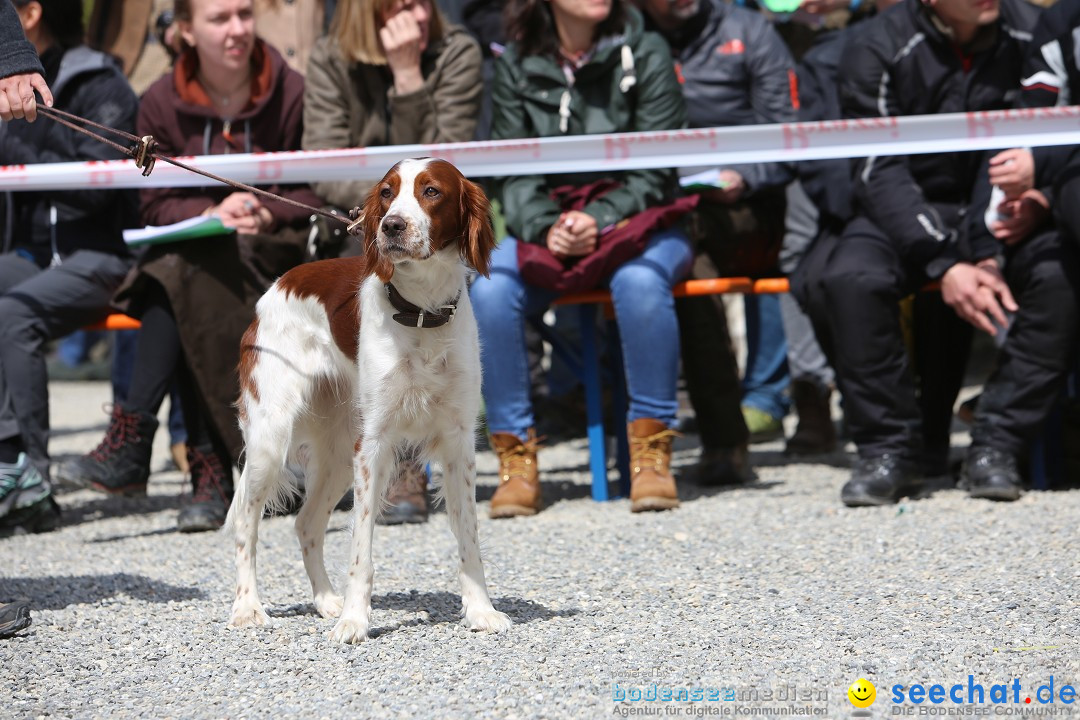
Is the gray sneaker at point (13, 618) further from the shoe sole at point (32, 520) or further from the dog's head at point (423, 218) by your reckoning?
the shoe sole at point (32, 520)

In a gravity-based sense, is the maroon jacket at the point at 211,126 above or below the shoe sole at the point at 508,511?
above

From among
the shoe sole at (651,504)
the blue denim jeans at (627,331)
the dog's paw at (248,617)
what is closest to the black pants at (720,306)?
the blue denim jeans at (627,331)

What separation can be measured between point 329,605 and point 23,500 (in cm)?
214

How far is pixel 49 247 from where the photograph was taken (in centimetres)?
603

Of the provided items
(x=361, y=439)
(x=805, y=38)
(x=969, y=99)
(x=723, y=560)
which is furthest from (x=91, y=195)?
(x=805, y=38)

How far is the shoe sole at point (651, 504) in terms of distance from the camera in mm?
5414

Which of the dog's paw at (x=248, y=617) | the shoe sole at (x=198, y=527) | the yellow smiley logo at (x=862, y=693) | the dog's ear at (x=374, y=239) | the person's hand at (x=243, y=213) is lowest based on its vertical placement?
the yellow smiley logo at (x=862, y=693)

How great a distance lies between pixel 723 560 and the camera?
4.52 meters

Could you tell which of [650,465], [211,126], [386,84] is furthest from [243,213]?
[650,465]

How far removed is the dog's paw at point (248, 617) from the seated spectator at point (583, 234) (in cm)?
170

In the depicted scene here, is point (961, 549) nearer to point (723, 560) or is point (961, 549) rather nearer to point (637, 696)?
point (723, 560)

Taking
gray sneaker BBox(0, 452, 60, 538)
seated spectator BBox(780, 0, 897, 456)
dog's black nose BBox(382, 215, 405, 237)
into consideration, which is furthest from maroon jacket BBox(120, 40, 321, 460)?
seated spectator BBox(780, 0, 897, 456)

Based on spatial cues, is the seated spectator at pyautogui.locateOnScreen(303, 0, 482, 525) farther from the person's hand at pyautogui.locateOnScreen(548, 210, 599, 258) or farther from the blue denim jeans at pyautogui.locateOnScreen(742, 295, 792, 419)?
the blue denim jeans at pyautogui.locateOnScreen(742, 295, 792, 419)

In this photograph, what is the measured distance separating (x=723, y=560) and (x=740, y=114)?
259 centimetres
